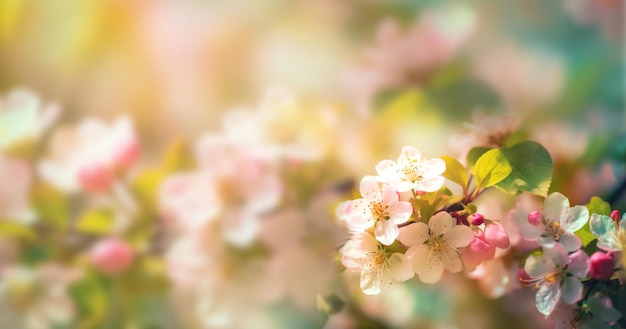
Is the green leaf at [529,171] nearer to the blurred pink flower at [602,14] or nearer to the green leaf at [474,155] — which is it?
the green leaf at [474,155]

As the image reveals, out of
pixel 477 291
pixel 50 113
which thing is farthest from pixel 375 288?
pixel 50 113

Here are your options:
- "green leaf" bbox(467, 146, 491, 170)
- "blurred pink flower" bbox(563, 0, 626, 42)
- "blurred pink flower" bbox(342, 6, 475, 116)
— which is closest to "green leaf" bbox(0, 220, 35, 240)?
"blurred pink flower" bbox(342, 6, 475, 116)

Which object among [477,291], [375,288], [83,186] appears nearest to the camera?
[375,288]

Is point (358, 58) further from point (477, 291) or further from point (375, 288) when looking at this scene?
point (375, 288)

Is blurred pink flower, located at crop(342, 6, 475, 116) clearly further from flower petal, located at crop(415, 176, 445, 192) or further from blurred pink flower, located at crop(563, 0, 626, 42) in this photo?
flower petal, located at crop(415, 176, 445, 192)

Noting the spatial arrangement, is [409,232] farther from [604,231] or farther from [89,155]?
[89,155]

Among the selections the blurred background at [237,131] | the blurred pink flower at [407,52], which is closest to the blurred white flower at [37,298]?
the blurred background at [237,131]
